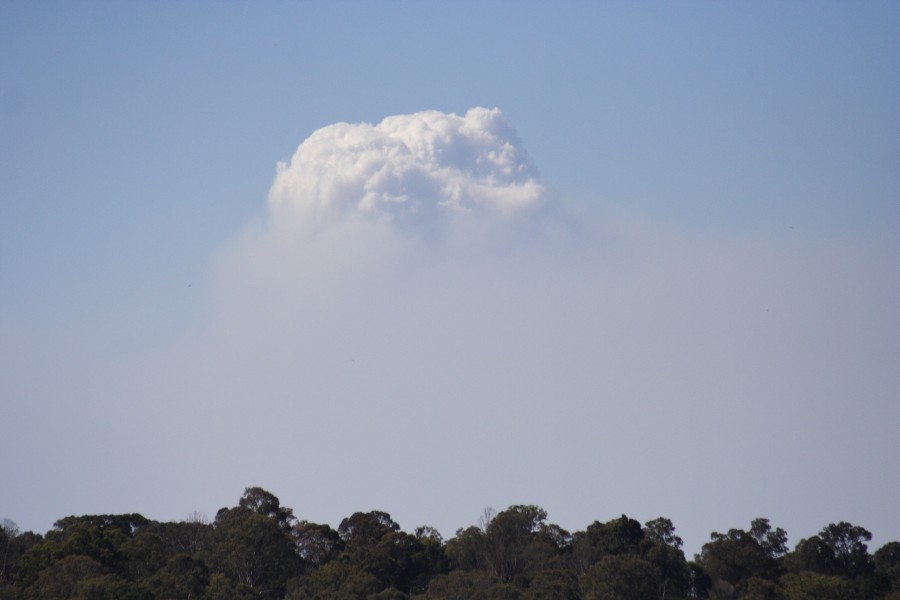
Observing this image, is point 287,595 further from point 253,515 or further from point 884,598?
point 884,598

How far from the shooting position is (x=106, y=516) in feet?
518

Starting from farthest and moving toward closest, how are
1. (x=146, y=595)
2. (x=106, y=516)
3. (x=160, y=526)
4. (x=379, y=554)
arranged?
(x=106, y=516), (x=160, y=526), (x=379, y=554), (x=146, y=595)

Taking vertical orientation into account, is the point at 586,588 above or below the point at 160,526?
below

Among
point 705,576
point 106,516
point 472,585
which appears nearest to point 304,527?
point 106,516

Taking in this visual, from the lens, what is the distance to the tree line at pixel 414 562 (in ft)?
371

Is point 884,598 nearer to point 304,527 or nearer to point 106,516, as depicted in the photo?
point 304,527

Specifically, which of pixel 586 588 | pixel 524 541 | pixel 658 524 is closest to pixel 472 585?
pixel 586 588

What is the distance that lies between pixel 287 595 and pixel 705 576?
167 feet

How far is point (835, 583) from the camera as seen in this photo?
11988 centimetres

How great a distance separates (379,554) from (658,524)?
147 feet

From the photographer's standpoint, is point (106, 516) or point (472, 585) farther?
point (106, 516)

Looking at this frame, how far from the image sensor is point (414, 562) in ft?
453

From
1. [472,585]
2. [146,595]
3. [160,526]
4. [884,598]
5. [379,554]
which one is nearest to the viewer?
[146,595]

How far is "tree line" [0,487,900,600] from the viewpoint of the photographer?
113m
